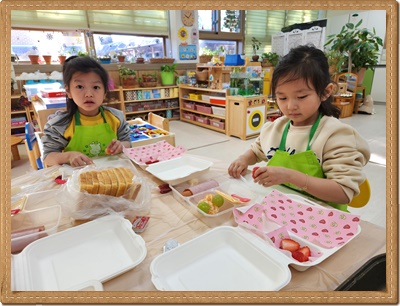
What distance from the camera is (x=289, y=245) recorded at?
0.45 m

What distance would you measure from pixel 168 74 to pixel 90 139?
3246mm

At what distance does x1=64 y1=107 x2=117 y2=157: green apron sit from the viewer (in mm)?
1017

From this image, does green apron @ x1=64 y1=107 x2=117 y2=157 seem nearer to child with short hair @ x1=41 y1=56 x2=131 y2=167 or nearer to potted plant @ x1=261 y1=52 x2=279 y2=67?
child with short hair @ x1=41 y1=56 x2=131 y2=167

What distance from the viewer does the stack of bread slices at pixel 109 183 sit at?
577 mm

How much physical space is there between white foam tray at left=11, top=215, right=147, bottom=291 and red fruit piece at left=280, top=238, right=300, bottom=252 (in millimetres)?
265

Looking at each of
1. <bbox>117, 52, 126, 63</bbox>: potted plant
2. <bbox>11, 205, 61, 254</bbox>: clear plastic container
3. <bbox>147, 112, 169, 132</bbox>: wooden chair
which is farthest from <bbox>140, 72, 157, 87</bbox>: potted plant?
<bbox>11, 205, 61, 254</bbox>: clear plastic container

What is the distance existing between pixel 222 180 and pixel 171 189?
0.17m

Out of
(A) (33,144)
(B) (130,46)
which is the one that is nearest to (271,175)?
(A) (33,144)

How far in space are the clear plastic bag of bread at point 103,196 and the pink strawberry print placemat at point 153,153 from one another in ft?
1.00

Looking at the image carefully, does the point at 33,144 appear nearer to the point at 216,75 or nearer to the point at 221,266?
the point at 221,266

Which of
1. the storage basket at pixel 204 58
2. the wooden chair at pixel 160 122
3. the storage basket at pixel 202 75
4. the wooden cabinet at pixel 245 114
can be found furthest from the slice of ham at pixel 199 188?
the storage basket at pixel 204 58

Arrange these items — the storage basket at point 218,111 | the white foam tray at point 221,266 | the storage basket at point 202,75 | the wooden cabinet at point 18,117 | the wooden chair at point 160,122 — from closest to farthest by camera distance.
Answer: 1. the white foam tray at point 221,266
2. the wooden chair at point 160,122
3. the wooden cabinet at point 18,117
4. the storage basket at point 218,111
5. the storage basket at point 202,75

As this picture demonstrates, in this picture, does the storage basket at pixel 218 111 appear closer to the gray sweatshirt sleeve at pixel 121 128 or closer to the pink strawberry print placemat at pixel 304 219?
the gray sweatshirt sleeve at pixel 121 128

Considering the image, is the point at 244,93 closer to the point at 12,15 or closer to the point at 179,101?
the point at 179,101
